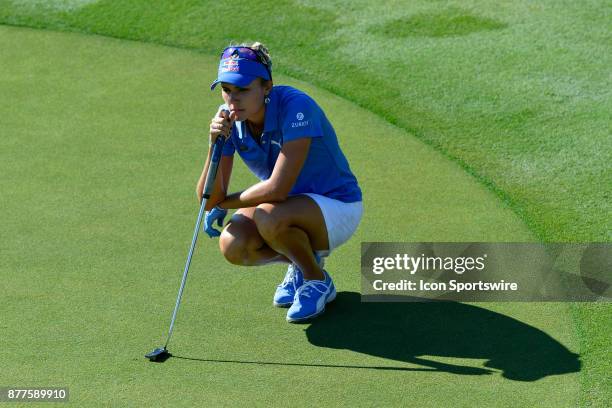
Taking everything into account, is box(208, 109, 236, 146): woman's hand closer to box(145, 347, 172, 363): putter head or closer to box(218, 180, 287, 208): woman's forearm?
box(218, 180, 287, 208): woman's forearm

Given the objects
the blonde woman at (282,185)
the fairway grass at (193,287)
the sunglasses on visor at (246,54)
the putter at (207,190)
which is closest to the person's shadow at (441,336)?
the fairway grass at (193,287)

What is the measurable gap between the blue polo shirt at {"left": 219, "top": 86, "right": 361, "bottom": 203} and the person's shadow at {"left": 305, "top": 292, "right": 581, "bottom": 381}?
510 millimetres

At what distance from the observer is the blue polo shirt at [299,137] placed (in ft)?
13.9

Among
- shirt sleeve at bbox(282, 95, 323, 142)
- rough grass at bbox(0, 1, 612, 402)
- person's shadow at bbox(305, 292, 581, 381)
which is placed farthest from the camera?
rough grass at bbox(0, 1, 612, 402)

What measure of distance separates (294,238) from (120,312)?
820 millimetres

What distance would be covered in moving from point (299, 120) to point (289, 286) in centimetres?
78

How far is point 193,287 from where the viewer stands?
4695mm

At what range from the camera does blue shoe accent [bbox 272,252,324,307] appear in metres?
4.54

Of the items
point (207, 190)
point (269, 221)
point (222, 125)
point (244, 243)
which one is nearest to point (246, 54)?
point (222, 125)

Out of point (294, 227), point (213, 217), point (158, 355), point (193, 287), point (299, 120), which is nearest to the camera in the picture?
point (158, 355)

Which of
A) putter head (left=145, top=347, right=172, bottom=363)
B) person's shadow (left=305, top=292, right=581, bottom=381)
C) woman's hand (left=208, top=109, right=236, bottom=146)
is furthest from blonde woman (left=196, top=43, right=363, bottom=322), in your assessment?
putter head (left=145, top=347, right=172, bottom=363)

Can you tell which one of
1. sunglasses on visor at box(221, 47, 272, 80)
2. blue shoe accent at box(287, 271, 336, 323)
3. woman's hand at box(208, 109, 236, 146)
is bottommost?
blue shoe accent at box(287, 271, 336, 323)

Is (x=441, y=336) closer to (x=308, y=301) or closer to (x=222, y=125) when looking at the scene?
(x=308, y=301)

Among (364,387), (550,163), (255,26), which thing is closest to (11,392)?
(364,387)
